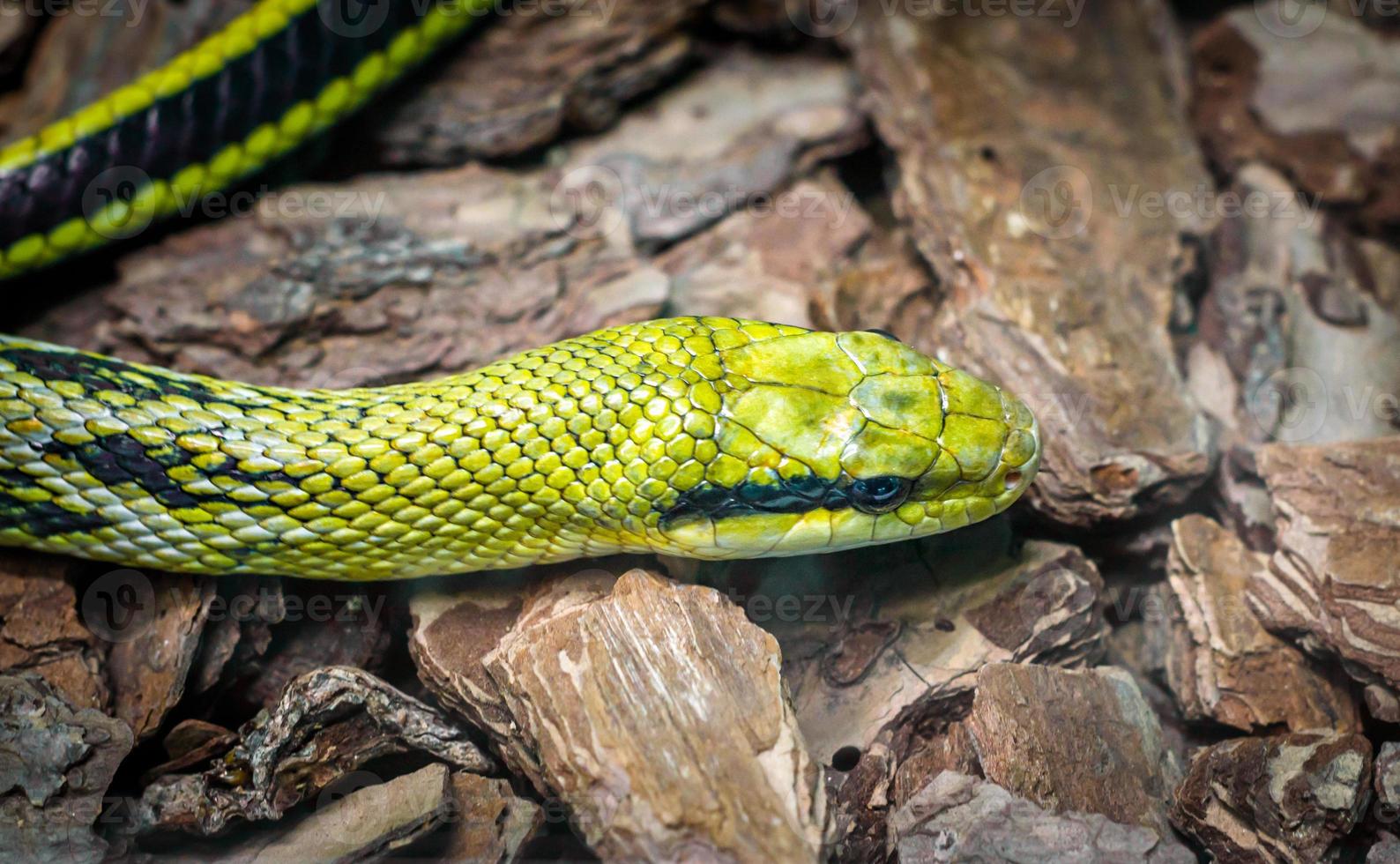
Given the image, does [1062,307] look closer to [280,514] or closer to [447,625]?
[447,625]

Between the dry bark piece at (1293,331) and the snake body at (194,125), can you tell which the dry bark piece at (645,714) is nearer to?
the dry bark piece at (1293,331)

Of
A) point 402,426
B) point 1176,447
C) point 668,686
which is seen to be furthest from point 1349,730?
point 402,426

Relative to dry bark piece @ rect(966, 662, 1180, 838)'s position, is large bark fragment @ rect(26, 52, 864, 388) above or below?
above

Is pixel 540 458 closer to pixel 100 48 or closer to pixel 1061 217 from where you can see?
pixel 1061 217

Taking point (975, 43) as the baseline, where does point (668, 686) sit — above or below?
below

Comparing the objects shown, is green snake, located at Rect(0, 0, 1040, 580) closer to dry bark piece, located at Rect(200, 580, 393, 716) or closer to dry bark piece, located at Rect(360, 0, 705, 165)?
dry bark piece, located at Rect(200, 580, 393, 716)

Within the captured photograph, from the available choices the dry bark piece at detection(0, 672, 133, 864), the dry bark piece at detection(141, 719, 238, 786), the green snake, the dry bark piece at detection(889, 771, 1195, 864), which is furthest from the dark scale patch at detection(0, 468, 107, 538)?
the dry bark piece at detection(889, 771, 1195, 864)
